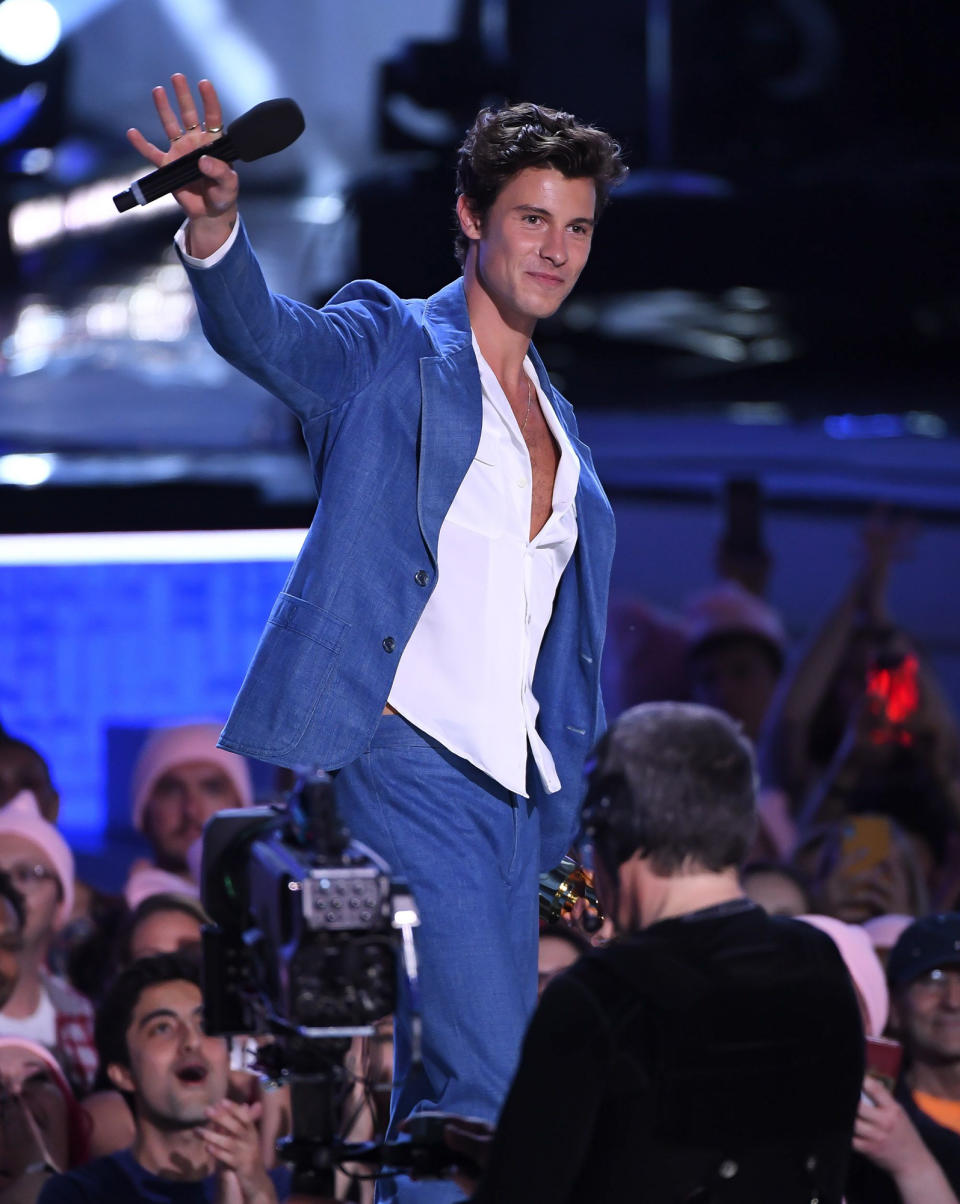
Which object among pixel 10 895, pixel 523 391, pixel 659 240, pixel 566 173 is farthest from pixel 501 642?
pixel 659 240

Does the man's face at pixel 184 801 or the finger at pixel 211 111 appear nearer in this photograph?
the finger at pixel 211 111

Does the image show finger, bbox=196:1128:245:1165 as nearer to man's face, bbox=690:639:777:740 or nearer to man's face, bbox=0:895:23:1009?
man's face, bbox=0:895:23:1009

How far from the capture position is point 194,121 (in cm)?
205

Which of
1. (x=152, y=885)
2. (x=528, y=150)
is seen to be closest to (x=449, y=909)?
(x=528, y=150)

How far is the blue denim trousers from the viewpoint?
2207 mm

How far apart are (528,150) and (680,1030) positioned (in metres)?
1.10

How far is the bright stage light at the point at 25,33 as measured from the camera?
19.2 ft

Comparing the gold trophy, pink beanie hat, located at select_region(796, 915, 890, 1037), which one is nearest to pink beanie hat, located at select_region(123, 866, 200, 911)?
pink beanie hat, located at select_region(796, 915, 890, 1037)

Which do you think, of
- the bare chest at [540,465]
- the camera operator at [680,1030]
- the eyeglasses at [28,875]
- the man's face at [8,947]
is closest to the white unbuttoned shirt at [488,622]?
the bare chest at [540,465]

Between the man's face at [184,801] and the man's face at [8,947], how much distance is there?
2.48 ft

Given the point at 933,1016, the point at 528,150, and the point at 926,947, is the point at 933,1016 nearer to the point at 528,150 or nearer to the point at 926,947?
the point at 926,947

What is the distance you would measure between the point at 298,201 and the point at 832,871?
288cm

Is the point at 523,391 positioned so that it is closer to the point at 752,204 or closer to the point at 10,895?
the point at 10,895

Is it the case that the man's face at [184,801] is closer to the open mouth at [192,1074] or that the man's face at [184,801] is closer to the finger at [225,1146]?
the open mouth at [192,1074]
